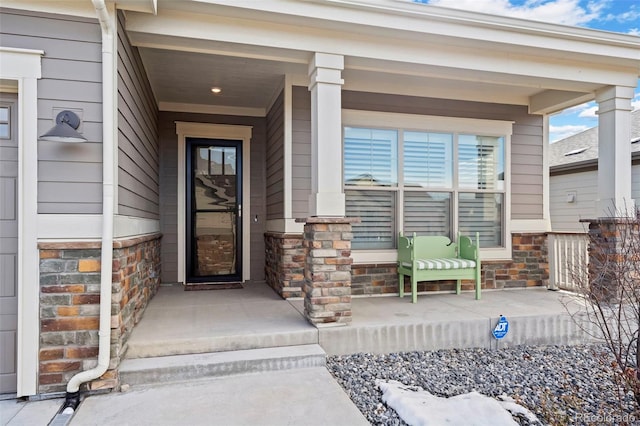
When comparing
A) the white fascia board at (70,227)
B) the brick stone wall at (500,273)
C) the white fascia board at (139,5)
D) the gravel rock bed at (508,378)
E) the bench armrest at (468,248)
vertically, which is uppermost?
the white fascia board at (139,5)

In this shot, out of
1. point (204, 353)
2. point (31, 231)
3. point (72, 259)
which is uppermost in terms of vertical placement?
point (31, 231)

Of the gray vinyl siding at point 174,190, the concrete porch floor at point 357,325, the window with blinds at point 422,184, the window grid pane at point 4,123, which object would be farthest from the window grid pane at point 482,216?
the window grid pane at point 4,123

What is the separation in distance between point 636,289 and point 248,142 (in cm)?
455

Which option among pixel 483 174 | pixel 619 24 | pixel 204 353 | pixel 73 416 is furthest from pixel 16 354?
pixel 619 24

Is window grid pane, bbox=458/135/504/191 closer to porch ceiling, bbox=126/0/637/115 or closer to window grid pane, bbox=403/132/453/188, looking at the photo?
window grid pane, bbox=403/132/453/188

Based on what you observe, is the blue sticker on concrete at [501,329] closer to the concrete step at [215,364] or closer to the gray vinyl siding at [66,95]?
the concrete step at [215,364]

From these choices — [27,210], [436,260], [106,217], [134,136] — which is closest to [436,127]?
[436,260]

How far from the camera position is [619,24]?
9.41 meters

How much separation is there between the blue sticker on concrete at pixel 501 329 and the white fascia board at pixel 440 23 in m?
2.54

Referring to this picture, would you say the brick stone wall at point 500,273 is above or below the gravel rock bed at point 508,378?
above

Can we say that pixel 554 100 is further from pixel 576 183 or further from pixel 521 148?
pixel 576 183

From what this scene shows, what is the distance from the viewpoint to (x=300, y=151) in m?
4.56

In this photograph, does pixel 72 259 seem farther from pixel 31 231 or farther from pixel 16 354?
pixel 16 354

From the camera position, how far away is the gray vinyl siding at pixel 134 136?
2908 millimetres
